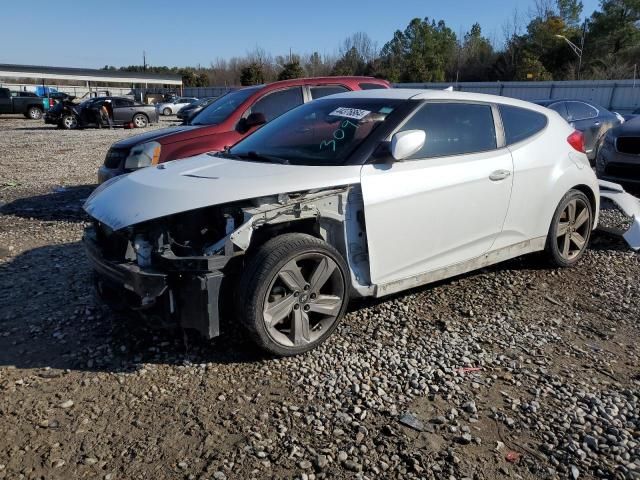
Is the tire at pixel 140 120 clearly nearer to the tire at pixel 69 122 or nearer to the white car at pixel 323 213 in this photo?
the tire at pixel 69 122

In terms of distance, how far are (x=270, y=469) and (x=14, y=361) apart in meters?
2.00

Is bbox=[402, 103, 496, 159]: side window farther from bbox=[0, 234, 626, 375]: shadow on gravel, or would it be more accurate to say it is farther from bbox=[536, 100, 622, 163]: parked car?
bbox=[536, 100, 622, 163]: parked car

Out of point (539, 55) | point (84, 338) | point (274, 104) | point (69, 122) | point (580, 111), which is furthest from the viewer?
point (539, 55)

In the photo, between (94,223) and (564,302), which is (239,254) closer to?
(94,223)

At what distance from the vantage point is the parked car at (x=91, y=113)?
2427cm

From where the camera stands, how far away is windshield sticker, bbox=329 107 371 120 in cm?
398

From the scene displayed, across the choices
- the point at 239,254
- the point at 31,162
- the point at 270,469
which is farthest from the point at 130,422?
the point at 31,162

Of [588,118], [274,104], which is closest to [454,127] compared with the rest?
[274,104]

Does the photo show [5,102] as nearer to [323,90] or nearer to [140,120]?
[140,120]

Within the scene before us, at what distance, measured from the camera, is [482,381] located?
3.19m

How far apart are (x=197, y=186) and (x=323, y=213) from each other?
83 cm

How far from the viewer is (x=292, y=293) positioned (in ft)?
10.9

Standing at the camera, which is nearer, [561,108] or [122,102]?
[561,108]

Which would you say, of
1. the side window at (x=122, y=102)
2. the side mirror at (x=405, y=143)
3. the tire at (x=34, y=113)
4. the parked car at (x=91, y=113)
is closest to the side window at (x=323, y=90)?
the side mirror at (x=405, y=143)
